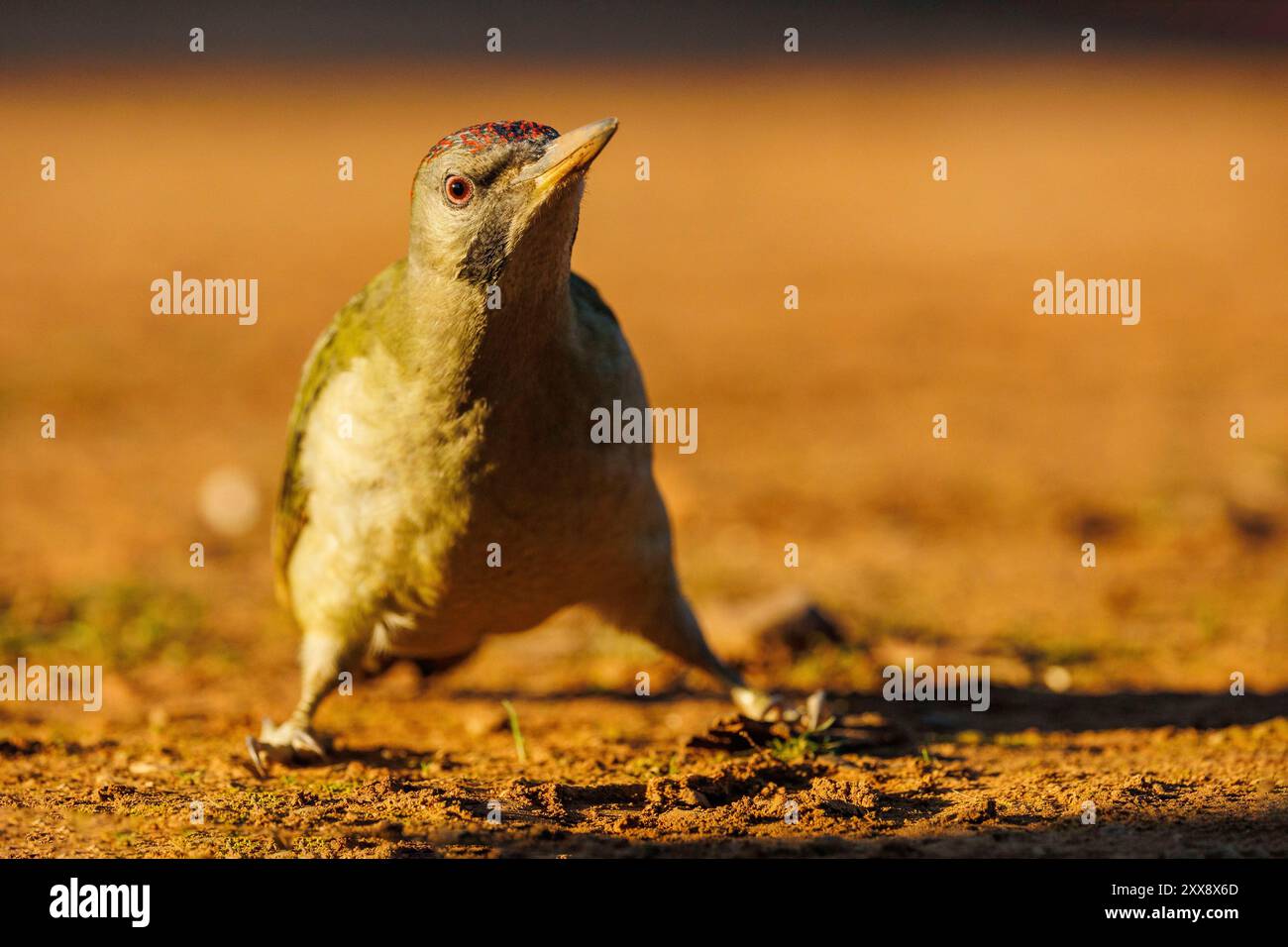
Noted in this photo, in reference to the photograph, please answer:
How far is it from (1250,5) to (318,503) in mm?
27531

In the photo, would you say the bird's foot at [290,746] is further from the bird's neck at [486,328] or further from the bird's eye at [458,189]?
the bird's eye at [458,189]

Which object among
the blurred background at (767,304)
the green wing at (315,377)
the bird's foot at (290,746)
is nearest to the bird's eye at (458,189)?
the green wing at (315,377)

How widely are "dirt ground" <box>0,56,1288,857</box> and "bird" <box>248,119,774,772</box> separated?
524 millimetres

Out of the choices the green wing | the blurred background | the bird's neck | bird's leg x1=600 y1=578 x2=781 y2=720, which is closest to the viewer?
the bird's neck

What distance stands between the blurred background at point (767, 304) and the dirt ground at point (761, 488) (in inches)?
2.0

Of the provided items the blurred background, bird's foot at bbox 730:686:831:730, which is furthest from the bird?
the blurred background

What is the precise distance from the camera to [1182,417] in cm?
1078

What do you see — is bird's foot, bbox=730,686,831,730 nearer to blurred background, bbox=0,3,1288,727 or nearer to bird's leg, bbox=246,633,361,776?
blurred background, bbox=0,3,1288,727

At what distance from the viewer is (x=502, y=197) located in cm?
429

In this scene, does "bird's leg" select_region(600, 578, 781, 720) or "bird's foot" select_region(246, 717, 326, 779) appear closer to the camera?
"bird's foot" select_region(246, 717, 326, 779)

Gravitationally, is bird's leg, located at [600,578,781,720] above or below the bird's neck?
below

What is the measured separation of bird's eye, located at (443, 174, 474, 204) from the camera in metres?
4.30

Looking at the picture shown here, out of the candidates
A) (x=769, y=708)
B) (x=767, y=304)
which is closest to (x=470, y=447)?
(x=769, y=708)

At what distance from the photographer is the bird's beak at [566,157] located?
417 centimetres
